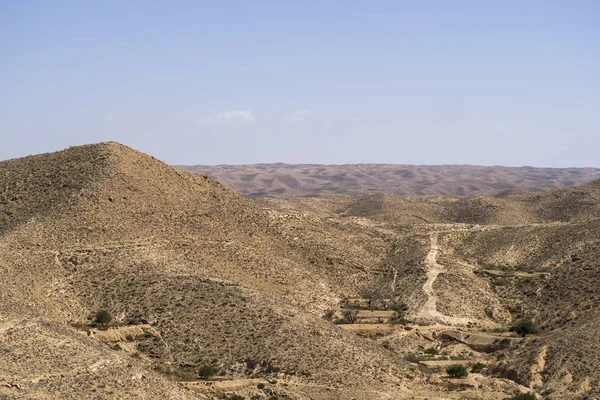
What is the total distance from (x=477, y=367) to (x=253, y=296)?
384 inches

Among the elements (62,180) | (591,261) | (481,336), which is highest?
(62,180)

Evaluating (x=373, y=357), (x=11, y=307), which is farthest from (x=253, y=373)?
(x=11, y=307)

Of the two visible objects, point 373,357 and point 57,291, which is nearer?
point 373,357

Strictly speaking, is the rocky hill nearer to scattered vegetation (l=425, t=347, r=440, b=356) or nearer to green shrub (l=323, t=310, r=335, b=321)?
green shrub (l=323, t=310, r=335, b=321)

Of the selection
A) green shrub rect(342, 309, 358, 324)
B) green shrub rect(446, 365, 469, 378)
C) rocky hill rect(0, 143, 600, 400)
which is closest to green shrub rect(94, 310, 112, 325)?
rocky hill rect(0, 143, 600, 400)

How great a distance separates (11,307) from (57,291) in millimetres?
5844

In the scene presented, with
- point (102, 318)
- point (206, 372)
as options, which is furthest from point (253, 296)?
point (206, 372)

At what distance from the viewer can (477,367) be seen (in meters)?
34.4

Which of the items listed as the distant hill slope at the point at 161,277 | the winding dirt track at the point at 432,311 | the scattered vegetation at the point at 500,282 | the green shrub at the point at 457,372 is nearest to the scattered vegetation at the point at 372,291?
the distant hill slope at the point at 161,277

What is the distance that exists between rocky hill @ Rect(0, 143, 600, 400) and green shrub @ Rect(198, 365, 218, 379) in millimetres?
53

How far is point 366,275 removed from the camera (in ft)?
165

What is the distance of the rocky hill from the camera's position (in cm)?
2905

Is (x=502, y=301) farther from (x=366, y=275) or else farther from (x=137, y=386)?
(x=137, y=386)

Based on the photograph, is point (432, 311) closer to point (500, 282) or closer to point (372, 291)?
point (372, 291)
